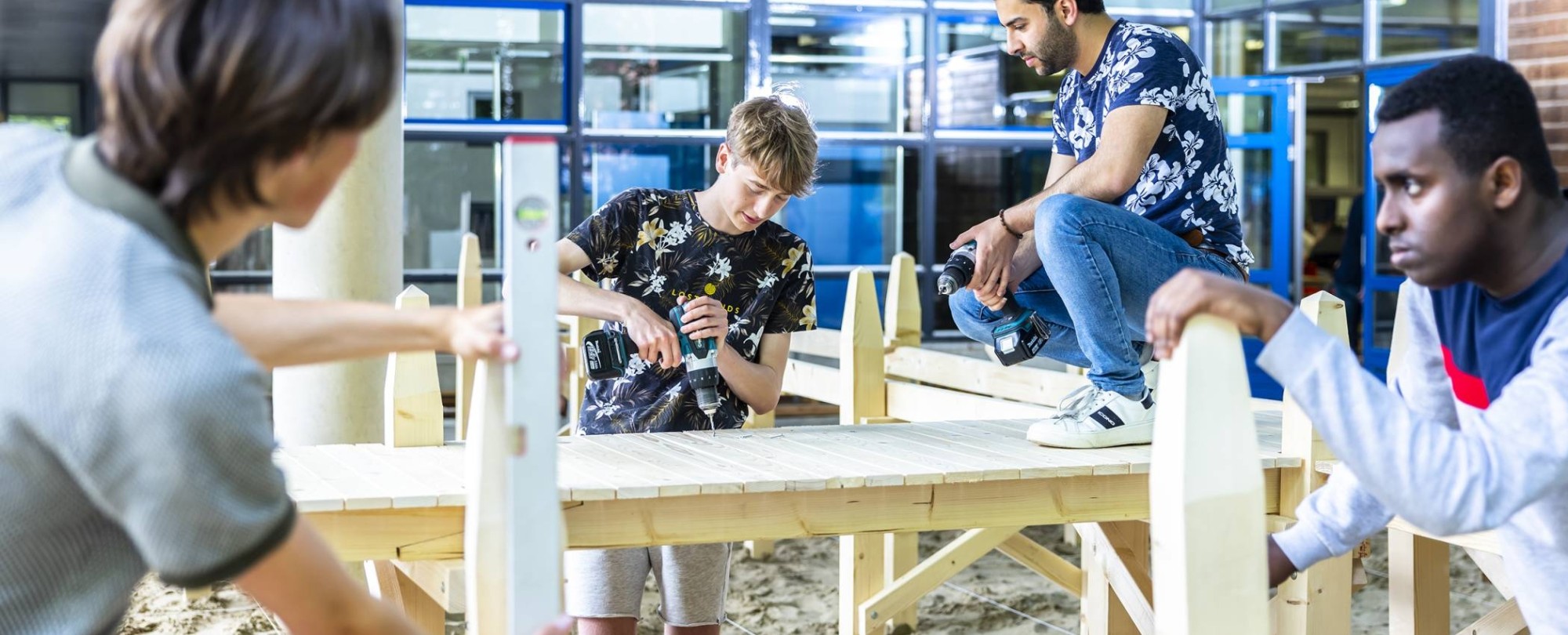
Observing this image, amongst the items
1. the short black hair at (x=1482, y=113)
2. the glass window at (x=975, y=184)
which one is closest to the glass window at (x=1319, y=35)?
the glass window at (x=975, y=184)

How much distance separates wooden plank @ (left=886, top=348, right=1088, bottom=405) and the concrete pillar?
176cm

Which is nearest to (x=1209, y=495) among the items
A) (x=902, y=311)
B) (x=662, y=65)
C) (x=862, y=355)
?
(x=862, y=355)

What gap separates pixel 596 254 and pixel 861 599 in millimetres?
1377

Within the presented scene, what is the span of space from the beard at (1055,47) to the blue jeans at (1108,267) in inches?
17.4

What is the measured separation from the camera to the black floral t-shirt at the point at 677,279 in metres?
3.12

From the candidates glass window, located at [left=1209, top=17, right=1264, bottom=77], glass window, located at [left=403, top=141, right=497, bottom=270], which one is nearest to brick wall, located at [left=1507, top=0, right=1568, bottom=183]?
glass window, located at [left=1209, top=17, right=1264, bottom=77]

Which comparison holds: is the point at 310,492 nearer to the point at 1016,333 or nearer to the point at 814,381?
the point at 1016,333

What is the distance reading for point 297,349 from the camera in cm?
142

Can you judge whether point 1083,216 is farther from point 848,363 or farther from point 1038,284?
point 848,363

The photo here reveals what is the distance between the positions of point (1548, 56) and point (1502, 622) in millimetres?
5802

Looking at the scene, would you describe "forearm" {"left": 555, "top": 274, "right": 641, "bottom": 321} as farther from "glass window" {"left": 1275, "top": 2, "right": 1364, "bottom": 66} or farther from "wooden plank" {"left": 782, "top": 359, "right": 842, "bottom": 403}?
"glass window" {"left": 1275, "top": 2, "right": 1364, "bottom": 66}

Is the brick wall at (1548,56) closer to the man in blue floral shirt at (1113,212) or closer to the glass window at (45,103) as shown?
the man in blue floral shirt at (1113,212)

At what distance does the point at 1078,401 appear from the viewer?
10.2 ft

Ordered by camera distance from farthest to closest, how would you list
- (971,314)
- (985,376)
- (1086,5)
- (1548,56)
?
1. (1548,56)
2. (985,376)
3. (971,314)
4. (1086,5)
